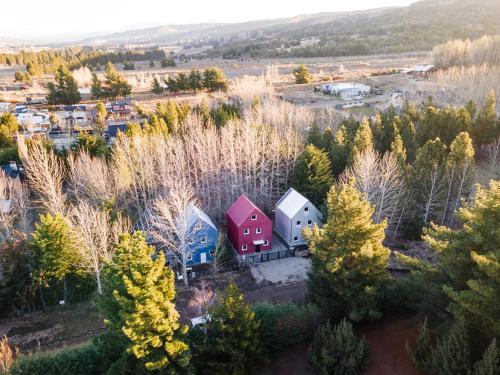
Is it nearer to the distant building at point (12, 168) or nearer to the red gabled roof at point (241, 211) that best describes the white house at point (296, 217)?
the red gabled roof at point (241, 211)

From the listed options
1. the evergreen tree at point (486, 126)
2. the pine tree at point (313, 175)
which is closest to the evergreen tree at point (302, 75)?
the evergreen tree at point (486, 126)

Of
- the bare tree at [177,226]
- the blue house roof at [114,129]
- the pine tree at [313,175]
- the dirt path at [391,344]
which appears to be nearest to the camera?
the dirt path at [391,344]

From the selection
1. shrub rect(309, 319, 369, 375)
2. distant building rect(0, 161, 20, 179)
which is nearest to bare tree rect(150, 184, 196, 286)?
shrub rect(309, 319, 369, 375)

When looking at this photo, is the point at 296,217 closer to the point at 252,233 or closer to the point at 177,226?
the point at 252,233

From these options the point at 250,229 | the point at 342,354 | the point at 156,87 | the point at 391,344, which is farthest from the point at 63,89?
the point at 391,344

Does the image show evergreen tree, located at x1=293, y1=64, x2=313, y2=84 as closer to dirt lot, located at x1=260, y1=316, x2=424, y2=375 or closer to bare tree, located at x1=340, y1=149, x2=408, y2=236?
bare tree, located at x1=340, y1=149, x2=408, y2=236

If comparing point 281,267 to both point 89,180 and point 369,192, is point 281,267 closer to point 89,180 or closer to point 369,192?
point 369,192
